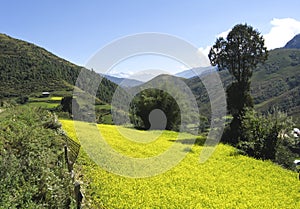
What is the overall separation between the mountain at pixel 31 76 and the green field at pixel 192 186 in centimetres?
11701

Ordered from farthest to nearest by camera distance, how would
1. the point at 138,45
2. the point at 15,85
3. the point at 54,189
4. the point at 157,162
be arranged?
the point at 15,85 < the point at 157,162 < the point at 138,45 < the point at 54,189

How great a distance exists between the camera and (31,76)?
513ft

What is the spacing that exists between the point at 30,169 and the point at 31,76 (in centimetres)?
15895

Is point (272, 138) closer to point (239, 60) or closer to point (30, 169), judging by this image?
point (239, 60)

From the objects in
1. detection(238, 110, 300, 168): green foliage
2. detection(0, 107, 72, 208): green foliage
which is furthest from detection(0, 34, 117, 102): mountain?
detection(0, 107, 72, 208): green foliage

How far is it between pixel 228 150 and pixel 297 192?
424 inches

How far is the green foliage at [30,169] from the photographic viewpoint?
775 cm

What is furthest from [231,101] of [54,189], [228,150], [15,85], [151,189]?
[15,85]

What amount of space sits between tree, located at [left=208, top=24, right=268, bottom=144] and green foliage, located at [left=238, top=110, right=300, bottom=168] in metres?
4.87

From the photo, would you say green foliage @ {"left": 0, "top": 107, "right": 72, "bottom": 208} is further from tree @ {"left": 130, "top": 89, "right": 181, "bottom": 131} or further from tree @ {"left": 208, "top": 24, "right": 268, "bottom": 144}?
tree @ {"left": 130, "top": 89, "right": 181, "bottom": 131}

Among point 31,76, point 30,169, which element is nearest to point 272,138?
point 30,169

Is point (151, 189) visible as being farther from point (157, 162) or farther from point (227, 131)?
point (227, 131)

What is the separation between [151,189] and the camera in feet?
46.4

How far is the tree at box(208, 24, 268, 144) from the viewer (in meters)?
33.4
